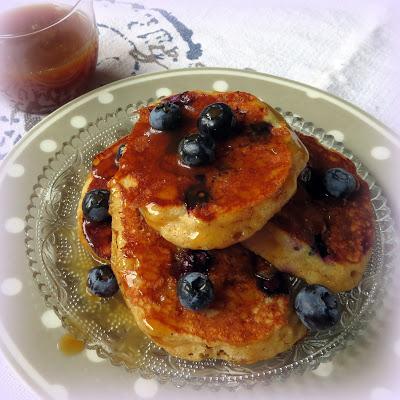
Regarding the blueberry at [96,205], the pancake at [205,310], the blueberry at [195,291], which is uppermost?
the blueberry at [195,291]

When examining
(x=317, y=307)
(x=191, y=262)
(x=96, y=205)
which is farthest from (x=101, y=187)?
(x=317, y=307)

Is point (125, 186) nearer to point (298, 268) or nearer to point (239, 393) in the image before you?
point (298, 268)

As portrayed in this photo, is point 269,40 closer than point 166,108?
No

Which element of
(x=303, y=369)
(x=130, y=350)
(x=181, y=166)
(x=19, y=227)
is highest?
(x=181, y=166)

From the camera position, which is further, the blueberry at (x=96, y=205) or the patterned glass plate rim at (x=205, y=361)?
the blueberry at (x=96, y=205)

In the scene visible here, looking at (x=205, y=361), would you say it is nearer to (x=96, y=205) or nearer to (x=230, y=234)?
(x=230, y=234)

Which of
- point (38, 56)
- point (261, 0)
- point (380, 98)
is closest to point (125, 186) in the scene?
point (38, 56)

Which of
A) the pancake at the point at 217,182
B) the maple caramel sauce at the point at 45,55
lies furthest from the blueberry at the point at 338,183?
the maple caramel sauce at the point at 45,55

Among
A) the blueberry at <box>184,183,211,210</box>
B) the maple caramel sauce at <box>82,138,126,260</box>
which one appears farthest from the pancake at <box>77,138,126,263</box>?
the blueberry at <box>184,183,211,210</box>

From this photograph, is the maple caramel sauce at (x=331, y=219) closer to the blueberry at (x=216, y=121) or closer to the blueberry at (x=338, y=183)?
the blueberry at (x=338, y=183)
